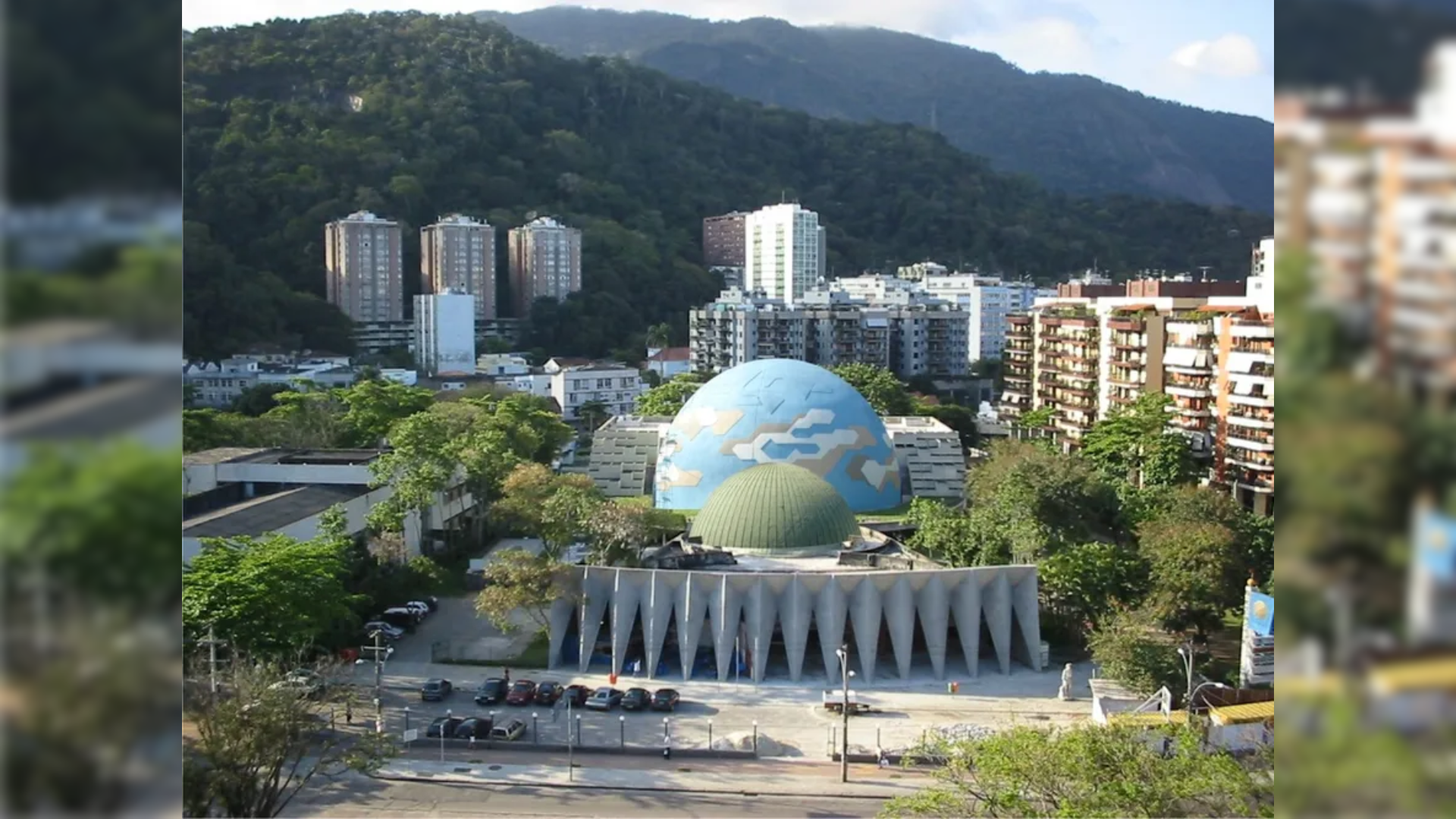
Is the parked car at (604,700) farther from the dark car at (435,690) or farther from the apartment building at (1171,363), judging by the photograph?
the apartment building at (1171,363)

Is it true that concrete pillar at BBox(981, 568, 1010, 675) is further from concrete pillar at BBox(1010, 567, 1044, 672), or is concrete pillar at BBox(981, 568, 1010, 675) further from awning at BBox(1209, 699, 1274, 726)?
awning at BBox(1209, 699, 1274, 726)

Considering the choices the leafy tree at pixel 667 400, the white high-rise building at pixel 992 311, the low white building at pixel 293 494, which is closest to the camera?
the low white building at pixel 293 494

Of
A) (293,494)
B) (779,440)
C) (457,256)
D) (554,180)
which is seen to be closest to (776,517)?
(779,440)

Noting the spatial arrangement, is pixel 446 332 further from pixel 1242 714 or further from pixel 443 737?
pixel 1242 714

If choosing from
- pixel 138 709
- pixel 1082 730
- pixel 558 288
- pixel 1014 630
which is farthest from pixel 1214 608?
pixel 558 288

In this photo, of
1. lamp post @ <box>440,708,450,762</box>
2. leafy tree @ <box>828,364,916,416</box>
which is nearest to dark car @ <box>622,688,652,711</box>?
lamp post @ <box>440,708,450,762</box>

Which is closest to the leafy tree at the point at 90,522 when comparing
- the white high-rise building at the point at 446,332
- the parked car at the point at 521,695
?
the parked car at the point at 521,695

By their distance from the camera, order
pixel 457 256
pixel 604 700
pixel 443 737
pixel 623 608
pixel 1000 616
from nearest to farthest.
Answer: pixel 443 737, pixel 604 700, pixel 623 608, pixel 1000 616, pixel 457 256
